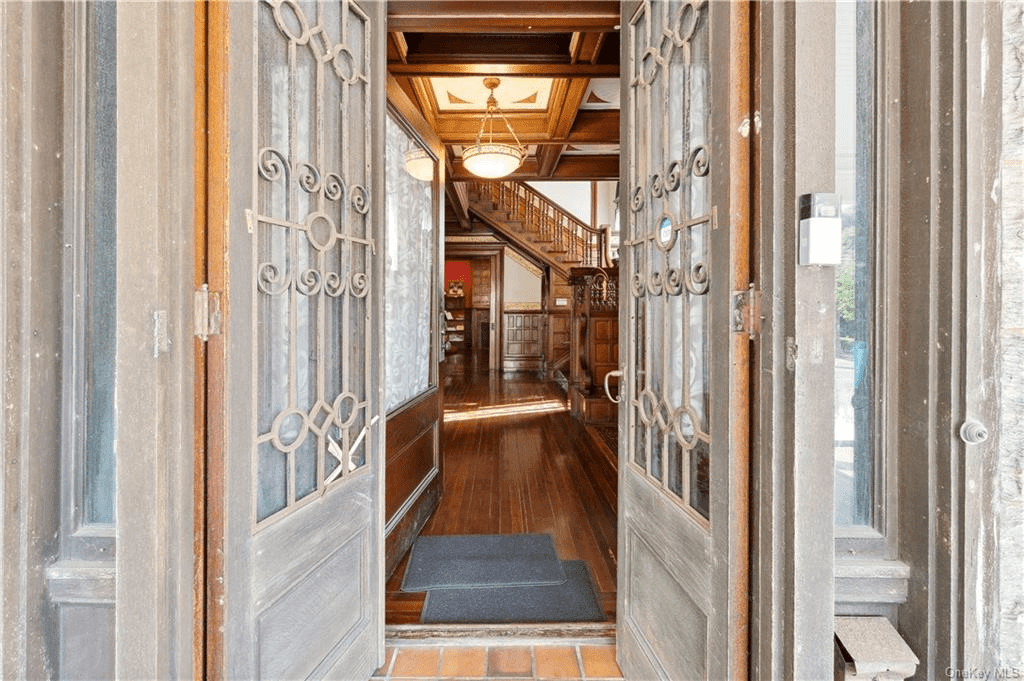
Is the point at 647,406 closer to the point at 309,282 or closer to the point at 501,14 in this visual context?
the point at 309,282

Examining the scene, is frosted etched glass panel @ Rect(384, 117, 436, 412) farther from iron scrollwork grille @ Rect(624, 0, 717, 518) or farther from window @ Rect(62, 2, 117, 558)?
iron scrollwork grille @ Rect(624, 0, 717, 518)

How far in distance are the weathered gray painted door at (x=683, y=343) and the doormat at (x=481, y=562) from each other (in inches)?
28.7

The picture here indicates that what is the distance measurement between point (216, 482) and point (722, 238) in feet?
4.39

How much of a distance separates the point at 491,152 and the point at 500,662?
3.67 meters

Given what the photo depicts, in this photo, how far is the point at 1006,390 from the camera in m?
1.04

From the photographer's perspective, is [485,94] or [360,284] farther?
[485,94]

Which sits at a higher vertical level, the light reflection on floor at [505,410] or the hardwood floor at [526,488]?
the light reflection on floor at [505,410]

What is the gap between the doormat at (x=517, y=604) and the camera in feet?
6.54

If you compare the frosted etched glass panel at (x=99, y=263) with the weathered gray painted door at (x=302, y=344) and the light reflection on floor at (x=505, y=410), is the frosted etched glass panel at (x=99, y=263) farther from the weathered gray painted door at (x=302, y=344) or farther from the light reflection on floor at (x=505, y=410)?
the light reflection on floor at (x=505, y=410)

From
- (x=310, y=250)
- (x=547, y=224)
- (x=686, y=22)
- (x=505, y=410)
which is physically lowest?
(x=505, y=410)

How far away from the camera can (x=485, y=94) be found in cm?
394

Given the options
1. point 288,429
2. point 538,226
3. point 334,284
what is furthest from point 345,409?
point 538,226

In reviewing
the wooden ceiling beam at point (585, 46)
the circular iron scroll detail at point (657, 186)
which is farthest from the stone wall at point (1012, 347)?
the wooden ceiling beam at point (585, 46)

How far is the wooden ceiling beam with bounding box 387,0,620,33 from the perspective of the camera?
2.13m
